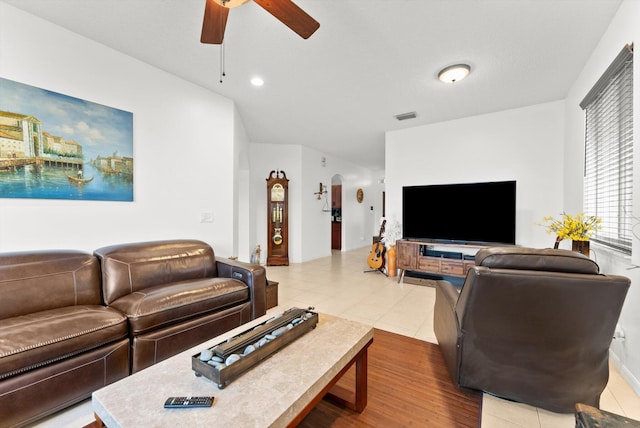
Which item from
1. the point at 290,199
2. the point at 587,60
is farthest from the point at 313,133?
the point at 587,60

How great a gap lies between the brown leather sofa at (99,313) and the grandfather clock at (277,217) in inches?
111

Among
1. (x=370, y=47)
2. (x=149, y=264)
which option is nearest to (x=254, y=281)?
(x=149, y=264)

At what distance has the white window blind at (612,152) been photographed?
74.5 inches

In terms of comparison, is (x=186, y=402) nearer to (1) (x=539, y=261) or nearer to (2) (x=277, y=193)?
(1) (x=539, y=261)

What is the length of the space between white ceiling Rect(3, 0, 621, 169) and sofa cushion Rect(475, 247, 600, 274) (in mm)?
1763

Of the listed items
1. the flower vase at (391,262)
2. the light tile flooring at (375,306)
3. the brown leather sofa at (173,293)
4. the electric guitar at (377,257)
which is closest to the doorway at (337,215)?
the light tile flooring at (375,306)

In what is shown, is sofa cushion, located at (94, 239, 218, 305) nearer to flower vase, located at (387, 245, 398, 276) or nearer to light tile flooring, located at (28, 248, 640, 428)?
light tile flooring, located at (28, 248, 640, 428)

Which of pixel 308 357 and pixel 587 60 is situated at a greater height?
pixel 587 60

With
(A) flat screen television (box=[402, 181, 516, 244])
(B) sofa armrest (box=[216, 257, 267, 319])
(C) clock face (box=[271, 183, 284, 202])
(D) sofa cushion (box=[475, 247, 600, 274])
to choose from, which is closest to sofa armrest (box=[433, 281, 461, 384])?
(D) sofa cushion (box=[475, 247, 600, 274])

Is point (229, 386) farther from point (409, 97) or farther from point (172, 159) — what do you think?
point (409, 97)

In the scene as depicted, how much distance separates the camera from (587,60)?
247 centimetres

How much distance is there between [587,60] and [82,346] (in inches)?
183

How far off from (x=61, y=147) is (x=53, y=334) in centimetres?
158

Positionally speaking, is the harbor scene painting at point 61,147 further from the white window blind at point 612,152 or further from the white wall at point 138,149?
the white window blind at point 612,152
